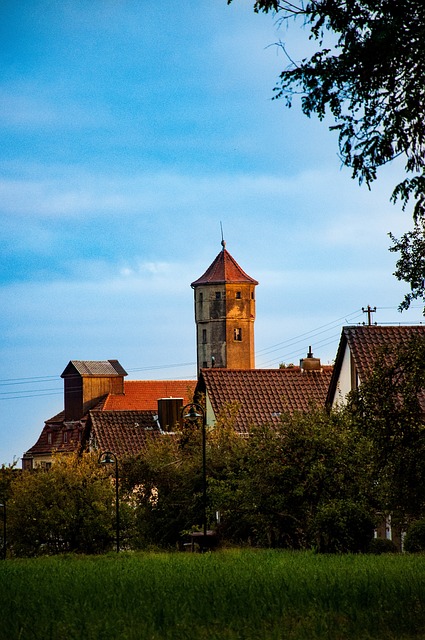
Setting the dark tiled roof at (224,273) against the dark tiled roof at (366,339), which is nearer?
the dark tiled roof at (366,339)

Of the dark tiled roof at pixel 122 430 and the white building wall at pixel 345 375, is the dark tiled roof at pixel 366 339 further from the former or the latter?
the dark tiled roof at pixel 122 430

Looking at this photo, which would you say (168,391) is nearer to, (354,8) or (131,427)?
(131,427)

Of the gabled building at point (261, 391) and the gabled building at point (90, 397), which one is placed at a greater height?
the gabled building at point (90, 397)

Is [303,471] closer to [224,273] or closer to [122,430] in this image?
[122,430]

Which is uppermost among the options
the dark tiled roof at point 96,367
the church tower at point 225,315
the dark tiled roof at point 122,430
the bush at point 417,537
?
the church tower at point 225,315

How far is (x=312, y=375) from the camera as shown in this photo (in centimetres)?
6456

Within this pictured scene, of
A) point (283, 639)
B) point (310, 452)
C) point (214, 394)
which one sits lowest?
point (283, 639)

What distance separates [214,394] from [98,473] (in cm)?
724

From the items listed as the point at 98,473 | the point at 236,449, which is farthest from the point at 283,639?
the point at 98,473

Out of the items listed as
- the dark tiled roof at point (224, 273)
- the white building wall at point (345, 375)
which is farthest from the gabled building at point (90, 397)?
the white building wall at point (345, 375)

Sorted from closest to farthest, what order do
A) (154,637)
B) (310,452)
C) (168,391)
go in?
(154,637), (310,452), (168,391)

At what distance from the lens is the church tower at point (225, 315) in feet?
515

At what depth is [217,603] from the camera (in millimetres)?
16375

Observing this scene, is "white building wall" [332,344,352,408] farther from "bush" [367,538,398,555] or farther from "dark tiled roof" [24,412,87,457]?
"dark tiled roof" [24,412,87,457]
